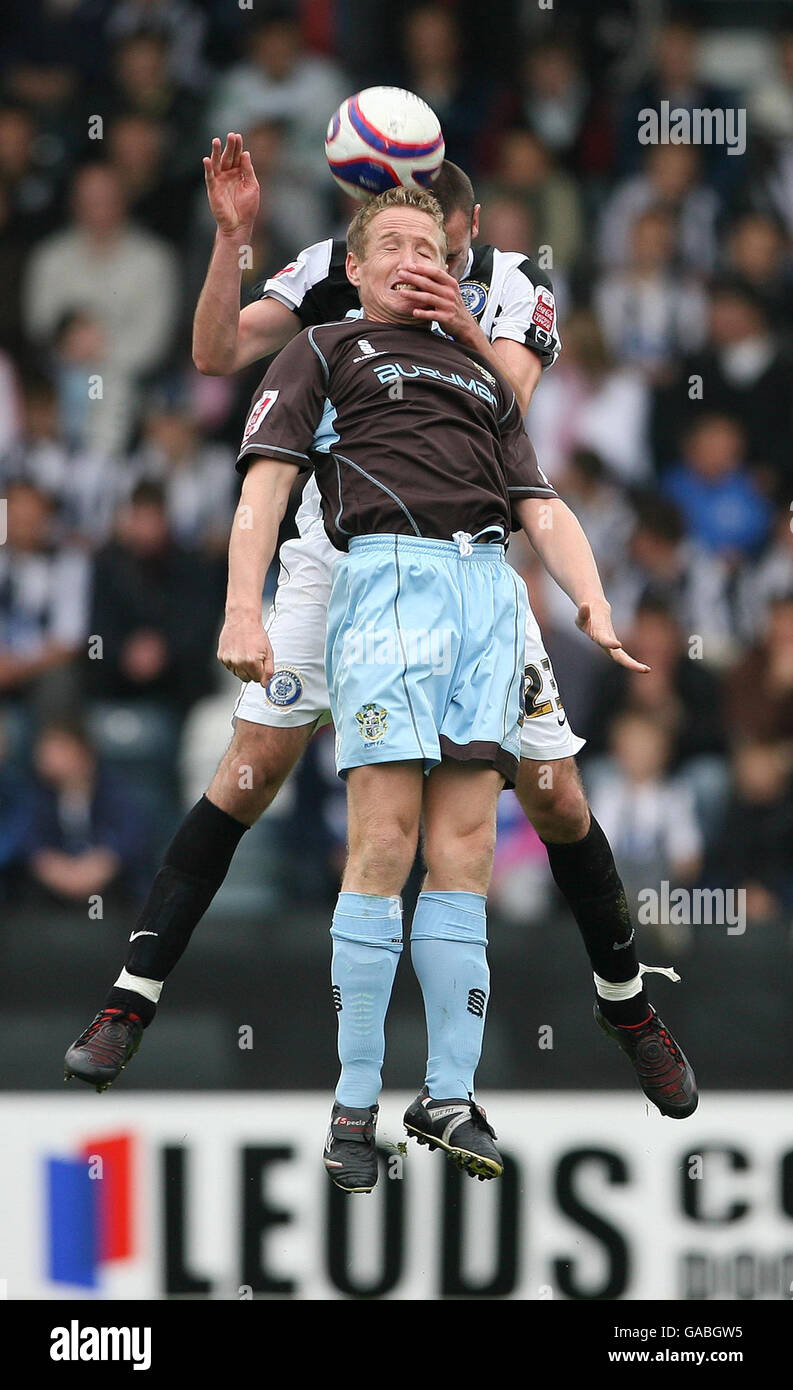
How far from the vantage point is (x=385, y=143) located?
5.34 meters

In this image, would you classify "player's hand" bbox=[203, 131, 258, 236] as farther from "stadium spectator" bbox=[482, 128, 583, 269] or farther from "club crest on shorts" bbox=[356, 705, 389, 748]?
"stadium spectator" bbox=[482, 128, 583, 269]

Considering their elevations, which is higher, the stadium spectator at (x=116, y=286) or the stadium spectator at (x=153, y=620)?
the stadium spectator at (x=116, y=286)

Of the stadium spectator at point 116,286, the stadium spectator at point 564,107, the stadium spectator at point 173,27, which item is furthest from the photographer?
the stadium spectator at point 173,27

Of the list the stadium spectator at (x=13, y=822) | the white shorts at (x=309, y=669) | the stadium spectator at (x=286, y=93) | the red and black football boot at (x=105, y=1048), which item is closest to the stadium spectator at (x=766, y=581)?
the stadium spectator at (x=286, y=93)

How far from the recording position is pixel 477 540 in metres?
5.09

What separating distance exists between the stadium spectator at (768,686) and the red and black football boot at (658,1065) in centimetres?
318

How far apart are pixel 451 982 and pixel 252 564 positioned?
1.07 metres

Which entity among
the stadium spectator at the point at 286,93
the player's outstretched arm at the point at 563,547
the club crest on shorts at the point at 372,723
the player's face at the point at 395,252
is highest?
the stadium spectator at the point at 286,93

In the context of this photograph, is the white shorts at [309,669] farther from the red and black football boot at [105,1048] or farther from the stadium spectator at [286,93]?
the stadium spectator at [286,93]

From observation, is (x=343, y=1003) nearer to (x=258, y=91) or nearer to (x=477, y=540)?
(x=477, y=540)

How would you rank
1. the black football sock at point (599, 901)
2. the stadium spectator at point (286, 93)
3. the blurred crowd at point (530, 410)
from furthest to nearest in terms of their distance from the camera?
the stadium spectator at point (286, 93) < the blurred crowd at point (530, 410) < the black football sock at point (599, 901)

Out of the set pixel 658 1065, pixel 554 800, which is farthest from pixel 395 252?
pixel 658 1065

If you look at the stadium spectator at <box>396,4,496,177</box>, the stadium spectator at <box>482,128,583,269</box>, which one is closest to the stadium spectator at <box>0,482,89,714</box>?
the stadium spectator at <box>482,128,583,269</box>

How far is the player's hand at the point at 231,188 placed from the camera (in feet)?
17.4
